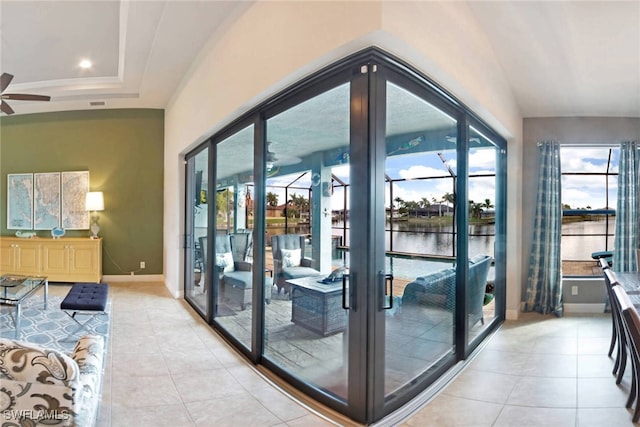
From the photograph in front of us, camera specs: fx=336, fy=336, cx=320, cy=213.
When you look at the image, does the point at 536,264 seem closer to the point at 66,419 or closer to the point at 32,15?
the point at 66,419

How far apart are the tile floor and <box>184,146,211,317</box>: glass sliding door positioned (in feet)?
2.35

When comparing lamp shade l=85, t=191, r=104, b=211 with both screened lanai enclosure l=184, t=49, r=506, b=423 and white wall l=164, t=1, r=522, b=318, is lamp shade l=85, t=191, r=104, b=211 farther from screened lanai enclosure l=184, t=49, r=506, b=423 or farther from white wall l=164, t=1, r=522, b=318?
screened lanai enclosure l=184, t=49, r=506, b=423

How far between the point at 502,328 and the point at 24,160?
8.06 m

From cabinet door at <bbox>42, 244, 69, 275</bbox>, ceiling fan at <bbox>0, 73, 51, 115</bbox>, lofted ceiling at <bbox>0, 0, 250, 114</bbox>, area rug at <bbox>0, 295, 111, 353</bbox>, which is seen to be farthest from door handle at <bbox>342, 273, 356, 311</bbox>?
cabinet door at <bbox>42, 244, 69, 275</bbox>

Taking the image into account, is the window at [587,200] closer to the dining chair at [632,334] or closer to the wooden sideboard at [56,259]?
the dining chair at [632,334]

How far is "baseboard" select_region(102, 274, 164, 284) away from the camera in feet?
19.6

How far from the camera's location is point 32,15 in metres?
3.24

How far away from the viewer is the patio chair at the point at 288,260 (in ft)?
8.56

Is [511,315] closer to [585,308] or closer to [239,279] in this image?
[585,308]

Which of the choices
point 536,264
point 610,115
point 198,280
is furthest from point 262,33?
point 610,115

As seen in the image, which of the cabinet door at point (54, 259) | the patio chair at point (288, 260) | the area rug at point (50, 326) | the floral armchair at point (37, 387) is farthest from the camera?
the cabinet door at point (54, 259)

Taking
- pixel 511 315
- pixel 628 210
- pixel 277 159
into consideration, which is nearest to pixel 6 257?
pixel 277 159

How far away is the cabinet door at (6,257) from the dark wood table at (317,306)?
229 inches

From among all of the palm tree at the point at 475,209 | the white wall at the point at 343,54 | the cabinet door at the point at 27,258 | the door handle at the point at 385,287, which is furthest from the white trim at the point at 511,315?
the cabinet door at the point at 27,258
